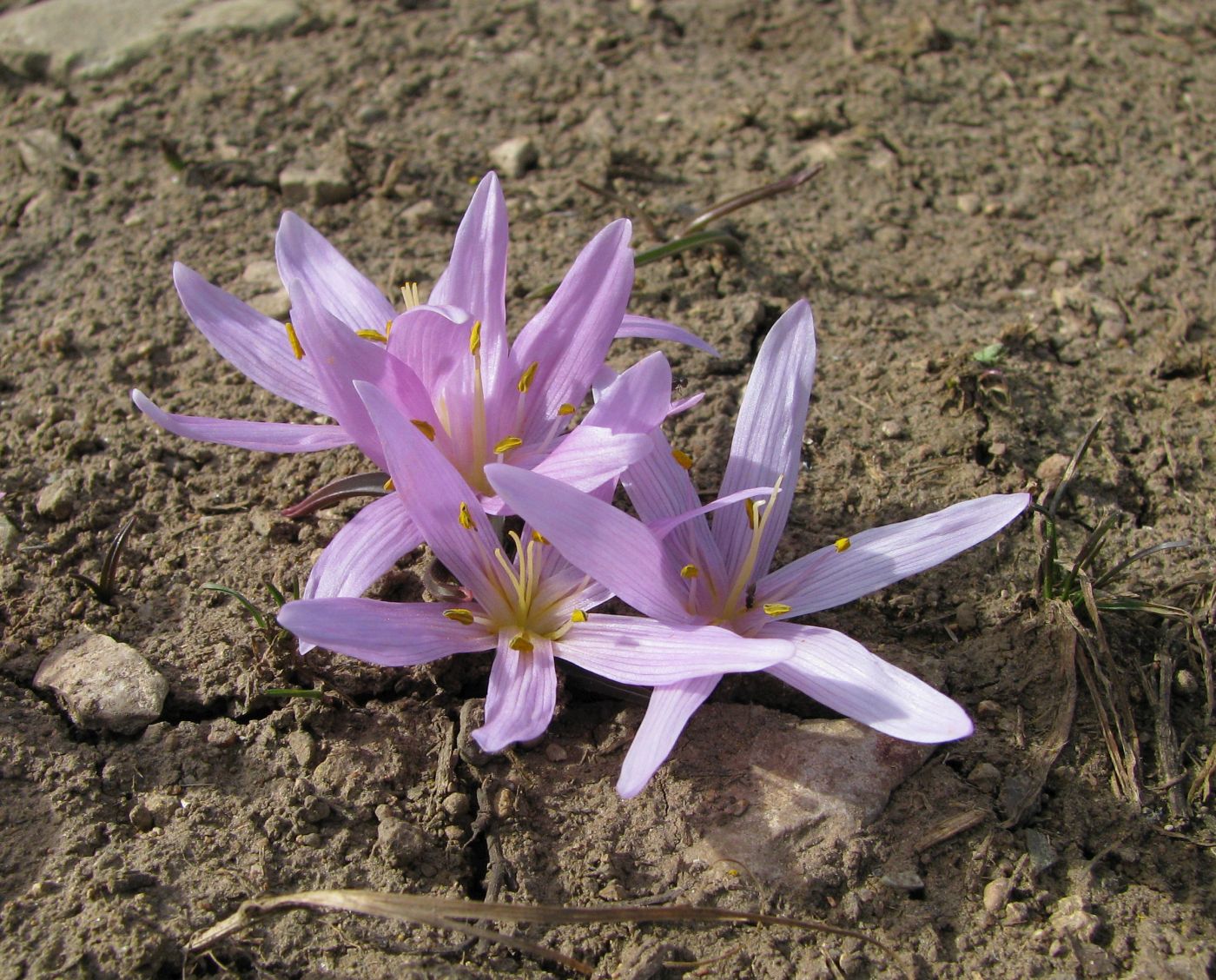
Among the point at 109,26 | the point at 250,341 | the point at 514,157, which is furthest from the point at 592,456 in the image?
the point at 109,26

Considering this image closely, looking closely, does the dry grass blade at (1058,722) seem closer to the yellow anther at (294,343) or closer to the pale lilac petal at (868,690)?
the pale lilac petal at (868,690)

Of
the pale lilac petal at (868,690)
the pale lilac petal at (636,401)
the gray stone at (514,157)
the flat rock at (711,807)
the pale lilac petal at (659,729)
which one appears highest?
the pale lilac petal at (636,401)

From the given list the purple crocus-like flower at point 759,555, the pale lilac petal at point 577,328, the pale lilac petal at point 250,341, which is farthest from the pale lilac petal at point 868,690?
Result: the pale lilac petal at point 250,341

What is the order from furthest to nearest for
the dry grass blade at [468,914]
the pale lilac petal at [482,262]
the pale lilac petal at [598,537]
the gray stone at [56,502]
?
the gray stone at [56,502]
the pale lilac petal at [482,262]
the pale lilac petal at [598,537]
the dry grass blade at [468,914]

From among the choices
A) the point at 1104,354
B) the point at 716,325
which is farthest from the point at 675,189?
the point at 1104,354

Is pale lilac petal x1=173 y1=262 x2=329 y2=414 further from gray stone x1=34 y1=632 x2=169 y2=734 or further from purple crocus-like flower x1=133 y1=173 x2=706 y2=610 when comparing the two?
gray stone x1=34 y1=632 x2=169 y2=734

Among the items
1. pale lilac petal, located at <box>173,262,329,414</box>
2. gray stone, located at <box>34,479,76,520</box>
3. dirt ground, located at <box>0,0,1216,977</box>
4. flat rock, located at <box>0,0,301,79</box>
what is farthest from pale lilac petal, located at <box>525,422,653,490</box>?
flat rock, located at <box>0,0,301,79</box>

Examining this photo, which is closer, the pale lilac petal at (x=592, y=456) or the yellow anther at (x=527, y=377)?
the pale lilac petal at (x=592, y=456)
